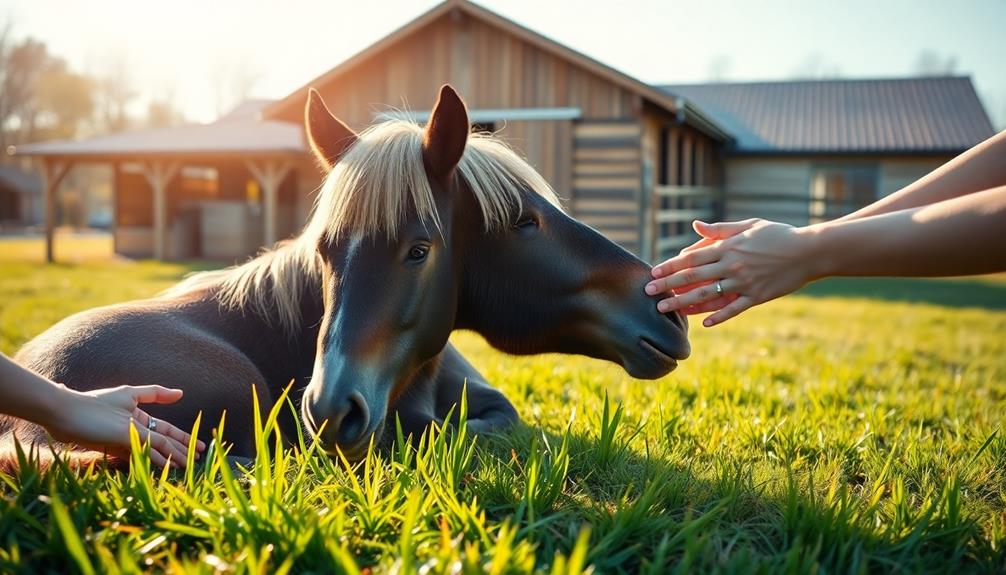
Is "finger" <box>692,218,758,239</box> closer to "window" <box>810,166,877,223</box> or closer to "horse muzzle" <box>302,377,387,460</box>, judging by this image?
"horse muzzle" <box>302,377,387,460</box>

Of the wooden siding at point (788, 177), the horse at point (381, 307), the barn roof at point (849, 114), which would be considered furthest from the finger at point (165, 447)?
the barn roof at point (849, 114)

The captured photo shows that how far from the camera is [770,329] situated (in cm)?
837

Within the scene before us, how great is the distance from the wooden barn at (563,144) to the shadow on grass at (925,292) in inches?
111

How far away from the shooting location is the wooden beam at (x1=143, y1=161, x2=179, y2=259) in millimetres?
19969

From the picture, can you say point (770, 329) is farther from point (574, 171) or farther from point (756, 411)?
point (574, 171)

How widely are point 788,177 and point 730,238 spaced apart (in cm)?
2312

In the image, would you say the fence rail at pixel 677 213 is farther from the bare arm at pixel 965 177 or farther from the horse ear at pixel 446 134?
the horse ear at pixel 446 134

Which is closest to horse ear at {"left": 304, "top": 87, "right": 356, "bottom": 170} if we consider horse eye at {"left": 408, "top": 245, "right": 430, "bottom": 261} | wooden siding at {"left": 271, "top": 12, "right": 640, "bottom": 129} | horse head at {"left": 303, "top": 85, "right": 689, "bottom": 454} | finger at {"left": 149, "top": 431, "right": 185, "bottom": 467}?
horse head at {"left": 303, "top": 85, "right": 689, "bottom": 454}

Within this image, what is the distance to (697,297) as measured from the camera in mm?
2490

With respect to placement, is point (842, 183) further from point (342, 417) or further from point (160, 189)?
point (342, 417)

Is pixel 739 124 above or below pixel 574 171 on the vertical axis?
above

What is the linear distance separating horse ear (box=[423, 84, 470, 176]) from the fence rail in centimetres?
1318

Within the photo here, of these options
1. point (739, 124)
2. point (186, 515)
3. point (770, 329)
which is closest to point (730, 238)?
point (186, 515)

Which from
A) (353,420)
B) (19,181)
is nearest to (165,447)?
(353,420)
